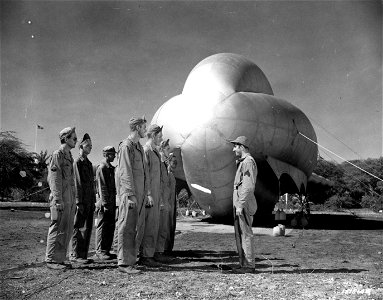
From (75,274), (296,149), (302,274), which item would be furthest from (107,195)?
(296,149)

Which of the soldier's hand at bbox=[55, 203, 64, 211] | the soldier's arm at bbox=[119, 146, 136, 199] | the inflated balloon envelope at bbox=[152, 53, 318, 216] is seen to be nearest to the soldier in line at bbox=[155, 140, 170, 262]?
the soldier's arm at bbox=[119, 146, 136, 199]

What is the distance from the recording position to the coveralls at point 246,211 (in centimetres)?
517

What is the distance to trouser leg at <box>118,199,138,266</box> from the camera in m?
5.02

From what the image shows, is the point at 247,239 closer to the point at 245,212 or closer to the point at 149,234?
the point at 245,212

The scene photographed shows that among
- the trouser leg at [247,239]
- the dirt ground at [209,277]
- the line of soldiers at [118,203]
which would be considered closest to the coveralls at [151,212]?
the line of soldiers at [118,203]

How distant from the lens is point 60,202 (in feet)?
16.9

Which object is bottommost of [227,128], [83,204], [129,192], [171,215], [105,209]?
[171,215]

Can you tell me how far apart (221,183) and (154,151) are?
6.61 meters

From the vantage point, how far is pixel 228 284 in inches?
169

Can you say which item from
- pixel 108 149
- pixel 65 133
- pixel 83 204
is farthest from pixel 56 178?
pixel 108 149

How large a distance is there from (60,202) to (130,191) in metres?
0.98

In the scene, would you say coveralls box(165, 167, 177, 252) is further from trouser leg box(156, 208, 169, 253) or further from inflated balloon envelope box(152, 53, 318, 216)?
inflated balloon envelope box(152, 53, 318, 216)

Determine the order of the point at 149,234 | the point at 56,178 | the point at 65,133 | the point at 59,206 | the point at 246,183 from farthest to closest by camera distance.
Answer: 1. the point at 149,234
2. the point at 65,133
3. the point at 246,183
4. the point at 56,178
5. the point at 59,206

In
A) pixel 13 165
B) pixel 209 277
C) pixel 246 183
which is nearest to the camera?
pixel 209 277
